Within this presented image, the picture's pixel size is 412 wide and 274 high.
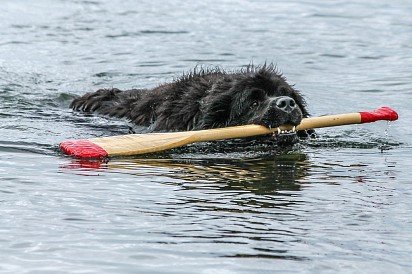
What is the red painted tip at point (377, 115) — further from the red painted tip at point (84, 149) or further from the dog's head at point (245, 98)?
the red painted tip at point (84, 149)

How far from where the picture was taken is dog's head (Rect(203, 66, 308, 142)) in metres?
9.80

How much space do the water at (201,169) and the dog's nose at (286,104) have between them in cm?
49

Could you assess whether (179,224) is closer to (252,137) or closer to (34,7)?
(252,137)

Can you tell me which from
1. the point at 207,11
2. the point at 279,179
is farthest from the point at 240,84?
the point at 207,11

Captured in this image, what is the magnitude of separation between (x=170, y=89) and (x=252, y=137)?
3.46 feet

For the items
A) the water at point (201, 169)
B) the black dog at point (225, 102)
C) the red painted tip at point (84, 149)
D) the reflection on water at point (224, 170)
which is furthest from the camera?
the black dog at point (225, 102)

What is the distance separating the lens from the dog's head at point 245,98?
9797 mm

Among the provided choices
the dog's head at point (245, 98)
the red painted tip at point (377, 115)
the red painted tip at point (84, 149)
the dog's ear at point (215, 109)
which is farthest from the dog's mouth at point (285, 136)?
the red painted tip at point (84, 149)

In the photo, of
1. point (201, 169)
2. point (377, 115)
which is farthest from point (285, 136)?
point (201, 169)

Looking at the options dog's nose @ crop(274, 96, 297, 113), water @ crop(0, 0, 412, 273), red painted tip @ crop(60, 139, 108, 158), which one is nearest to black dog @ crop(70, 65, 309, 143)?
dog's nose @ crop(274, 96, 297, 113)

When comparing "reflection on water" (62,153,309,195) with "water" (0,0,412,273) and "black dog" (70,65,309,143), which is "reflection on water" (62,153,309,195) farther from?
"black dog" (70,65,309,143)

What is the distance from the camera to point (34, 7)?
774 inches

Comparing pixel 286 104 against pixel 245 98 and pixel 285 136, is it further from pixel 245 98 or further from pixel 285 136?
pixel 245 98

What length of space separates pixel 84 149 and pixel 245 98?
6.16 feet
